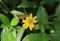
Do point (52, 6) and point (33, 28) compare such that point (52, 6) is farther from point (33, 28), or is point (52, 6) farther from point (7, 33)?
point (7, 33)

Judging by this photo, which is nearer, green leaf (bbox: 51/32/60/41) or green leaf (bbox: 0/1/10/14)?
green leaf (bbox: 51/32/60/41)

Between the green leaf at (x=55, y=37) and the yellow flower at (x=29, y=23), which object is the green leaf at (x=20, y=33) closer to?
the yellow flower at (x=29, y=23)

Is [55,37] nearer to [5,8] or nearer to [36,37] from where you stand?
[36,37]

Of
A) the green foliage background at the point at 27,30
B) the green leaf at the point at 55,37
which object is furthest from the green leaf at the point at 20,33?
the green leaf at the point at 55,37

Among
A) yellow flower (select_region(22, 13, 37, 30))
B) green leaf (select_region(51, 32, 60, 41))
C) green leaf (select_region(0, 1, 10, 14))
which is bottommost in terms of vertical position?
green leaf (select_region(51, 32, 60, 41))

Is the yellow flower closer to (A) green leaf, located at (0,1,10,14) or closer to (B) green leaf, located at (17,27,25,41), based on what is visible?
(B) green leaf, located at (17,27,25,41)

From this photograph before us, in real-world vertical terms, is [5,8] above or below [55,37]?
above

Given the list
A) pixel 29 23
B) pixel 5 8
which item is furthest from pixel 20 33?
pixel 5 8

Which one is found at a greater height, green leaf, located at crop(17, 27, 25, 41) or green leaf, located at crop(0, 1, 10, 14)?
green leaf, located at crop(0, 1, 10, 14)

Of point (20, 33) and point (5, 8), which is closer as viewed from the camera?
point (20, 33)

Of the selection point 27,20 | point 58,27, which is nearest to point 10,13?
point 27,20

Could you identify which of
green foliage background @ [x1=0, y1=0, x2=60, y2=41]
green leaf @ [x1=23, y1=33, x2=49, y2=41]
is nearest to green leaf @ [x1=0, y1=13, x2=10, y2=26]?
green foliage background @ [x1=0, y1=0, x2=60, y2=41]
